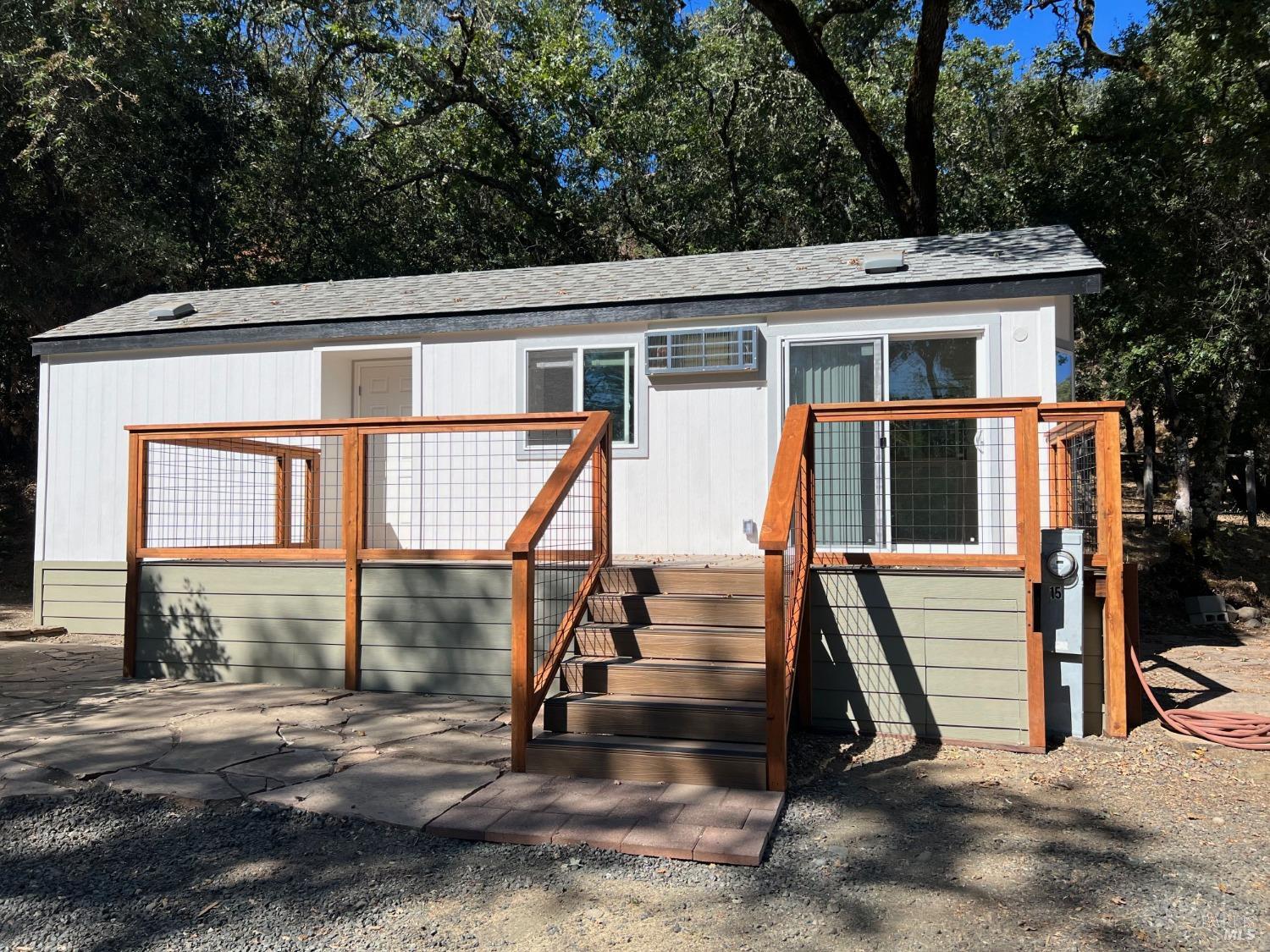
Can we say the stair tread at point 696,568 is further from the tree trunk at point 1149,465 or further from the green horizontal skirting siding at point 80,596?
the tree trunk at point 1149,465

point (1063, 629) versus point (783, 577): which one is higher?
point (783, 577)

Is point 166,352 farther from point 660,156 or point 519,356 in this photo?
point 660,156

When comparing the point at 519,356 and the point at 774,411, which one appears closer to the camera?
the point at 774,411

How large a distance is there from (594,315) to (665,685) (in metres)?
3.72

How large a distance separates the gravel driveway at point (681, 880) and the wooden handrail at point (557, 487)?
51.3 inches

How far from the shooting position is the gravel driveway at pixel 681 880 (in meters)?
2.69

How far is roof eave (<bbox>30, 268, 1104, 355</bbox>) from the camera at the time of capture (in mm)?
6414

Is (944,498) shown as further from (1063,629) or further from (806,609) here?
(806,609)

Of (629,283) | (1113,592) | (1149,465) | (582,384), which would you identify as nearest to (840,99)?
(629,283)

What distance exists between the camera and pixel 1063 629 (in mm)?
4820

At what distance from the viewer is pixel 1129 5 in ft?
39.6

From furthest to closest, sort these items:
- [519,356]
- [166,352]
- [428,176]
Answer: [428,176] → [166,352] → [519,356]

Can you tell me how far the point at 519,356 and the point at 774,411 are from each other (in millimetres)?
2164

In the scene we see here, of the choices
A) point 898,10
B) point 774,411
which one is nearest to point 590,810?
point 774,411
